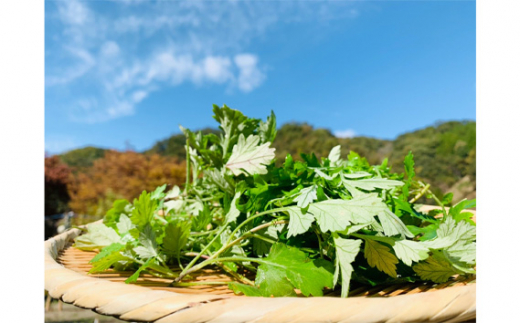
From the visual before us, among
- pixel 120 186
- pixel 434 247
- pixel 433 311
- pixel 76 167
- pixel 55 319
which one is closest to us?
pixel 433 311

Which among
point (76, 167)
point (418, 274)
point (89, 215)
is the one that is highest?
point (76, 167)

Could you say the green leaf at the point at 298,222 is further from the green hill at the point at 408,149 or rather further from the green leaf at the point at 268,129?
the green hill at the point at 408,149

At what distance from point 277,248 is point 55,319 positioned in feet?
10.6

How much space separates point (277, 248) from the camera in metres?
0.55

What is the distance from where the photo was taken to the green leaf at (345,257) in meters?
0.46

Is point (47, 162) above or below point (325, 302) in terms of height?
above

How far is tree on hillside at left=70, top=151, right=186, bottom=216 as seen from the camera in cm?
478

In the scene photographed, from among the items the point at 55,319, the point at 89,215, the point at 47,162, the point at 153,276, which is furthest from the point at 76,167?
the point at 153,276

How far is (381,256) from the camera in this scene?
19.8 inches

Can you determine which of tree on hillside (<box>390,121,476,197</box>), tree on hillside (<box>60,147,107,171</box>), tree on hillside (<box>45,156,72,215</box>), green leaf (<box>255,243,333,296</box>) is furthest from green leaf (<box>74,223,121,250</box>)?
tree on hillside (<box>60,147,107,171</box>)

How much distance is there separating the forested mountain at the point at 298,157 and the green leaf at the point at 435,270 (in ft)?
12.9

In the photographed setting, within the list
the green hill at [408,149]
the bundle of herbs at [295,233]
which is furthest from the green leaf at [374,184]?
the green hill at [408,149]

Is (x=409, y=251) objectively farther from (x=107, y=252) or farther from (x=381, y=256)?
(x=107, y=252)

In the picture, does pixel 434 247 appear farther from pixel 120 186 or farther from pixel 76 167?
pixel 76 167
